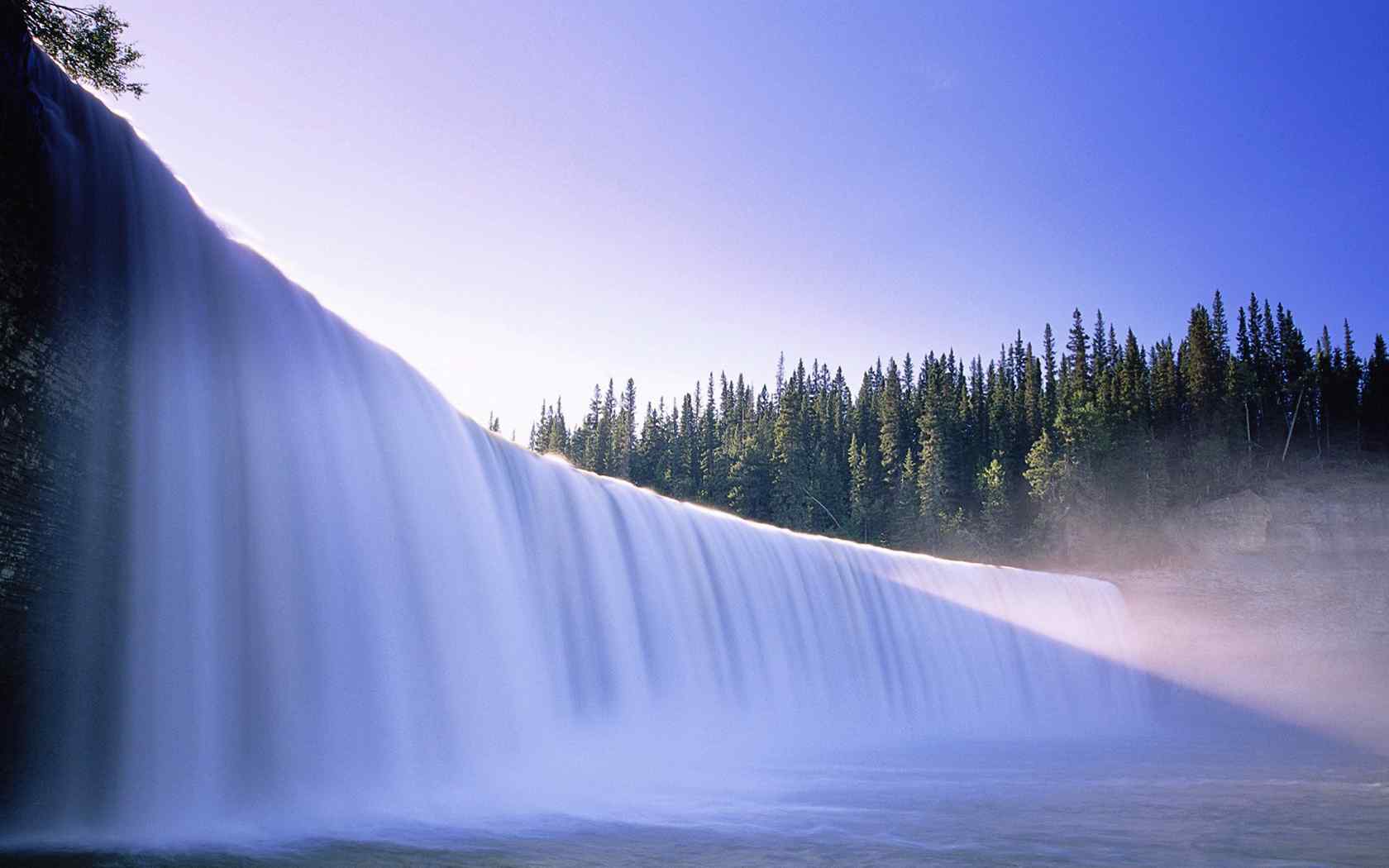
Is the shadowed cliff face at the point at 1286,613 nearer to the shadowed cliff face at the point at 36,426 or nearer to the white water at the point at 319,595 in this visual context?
the white water at the point at 319,595

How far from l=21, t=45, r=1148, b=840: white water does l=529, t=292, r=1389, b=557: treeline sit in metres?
38.5

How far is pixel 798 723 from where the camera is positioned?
20984 mm

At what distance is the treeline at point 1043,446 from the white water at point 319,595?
38515 millimetres

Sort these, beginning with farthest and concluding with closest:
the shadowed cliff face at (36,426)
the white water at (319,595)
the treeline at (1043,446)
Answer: the treeline at (1043,446)
the white water at (319,595)
the shadowed cliff face at (36,426)

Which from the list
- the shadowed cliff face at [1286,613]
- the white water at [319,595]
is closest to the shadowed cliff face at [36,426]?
the white water at [319,595]

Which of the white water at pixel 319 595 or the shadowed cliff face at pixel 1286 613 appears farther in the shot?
the shadowed cliff face at pixel 1286 613

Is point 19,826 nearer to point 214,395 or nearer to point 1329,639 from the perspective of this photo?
point 214,395

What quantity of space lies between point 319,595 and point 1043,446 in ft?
162

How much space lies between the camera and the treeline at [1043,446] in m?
52.2

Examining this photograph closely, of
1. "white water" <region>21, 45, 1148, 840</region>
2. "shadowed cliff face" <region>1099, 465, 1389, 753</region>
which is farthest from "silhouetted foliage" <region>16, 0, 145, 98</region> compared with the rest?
"shadowed cliff face" <region>1099, 465, 1389, 753</region>

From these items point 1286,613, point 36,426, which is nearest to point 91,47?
point 36,426

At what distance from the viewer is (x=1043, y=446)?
2124 inches

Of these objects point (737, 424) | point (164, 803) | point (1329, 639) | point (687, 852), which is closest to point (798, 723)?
point (687, 852)

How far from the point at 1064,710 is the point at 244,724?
1140 inches
